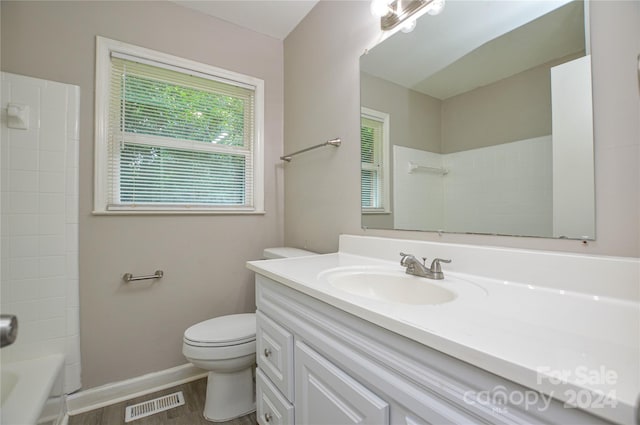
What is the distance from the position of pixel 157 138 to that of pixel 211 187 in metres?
0.43

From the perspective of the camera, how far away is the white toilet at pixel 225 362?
137 centimetres

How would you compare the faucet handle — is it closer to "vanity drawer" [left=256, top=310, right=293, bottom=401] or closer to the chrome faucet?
the chrome faucet

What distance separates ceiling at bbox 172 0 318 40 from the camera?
5.90 feet

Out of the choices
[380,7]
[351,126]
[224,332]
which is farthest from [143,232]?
[380,7]

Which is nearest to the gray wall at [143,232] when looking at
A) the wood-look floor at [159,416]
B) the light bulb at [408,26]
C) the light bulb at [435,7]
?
the wood-look floor at [159,416]

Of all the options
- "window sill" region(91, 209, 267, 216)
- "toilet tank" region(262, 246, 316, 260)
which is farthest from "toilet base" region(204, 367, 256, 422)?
"window sill" region(91, 209, 267, 216)

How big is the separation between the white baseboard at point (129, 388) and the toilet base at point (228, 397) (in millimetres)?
352

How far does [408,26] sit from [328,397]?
4.88ft

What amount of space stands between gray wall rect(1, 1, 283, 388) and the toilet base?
451 mm

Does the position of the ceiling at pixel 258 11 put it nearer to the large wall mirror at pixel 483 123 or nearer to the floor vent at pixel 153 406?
the large wall mirror at pixel 483 123

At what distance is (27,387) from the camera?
1.17 metres

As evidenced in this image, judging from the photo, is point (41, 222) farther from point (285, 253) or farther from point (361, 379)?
point (361, 379)

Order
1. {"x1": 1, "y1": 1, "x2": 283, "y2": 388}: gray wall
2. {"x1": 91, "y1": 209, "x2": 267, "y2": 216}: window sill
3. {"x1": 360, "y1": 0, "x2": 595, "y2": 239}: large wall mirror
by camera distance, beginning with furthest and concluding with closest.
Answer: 1. {"x1": 91, "y1": 209, "x2": 267, "y2": 216}: window sill
2. {"x1": 1, "y1": 1, "x2": 283, "y2": 388}: gray wall
3. {"x1": 360, "y1": 0, "x2": 595, "y2": 239}: large wall mirror

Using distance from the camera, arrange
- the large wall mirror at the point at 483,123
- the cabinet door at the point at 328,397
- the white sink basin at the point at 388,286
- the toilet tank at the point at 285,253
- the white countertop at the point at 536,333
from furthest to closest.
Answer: the toilet tank at the point at 285,253 < the white sink basin at the point at 388,286 < the large wall mirror at the point at 483,123 < the cabinet door at the point at 328,397 < the white countertop at the point at 536,333
